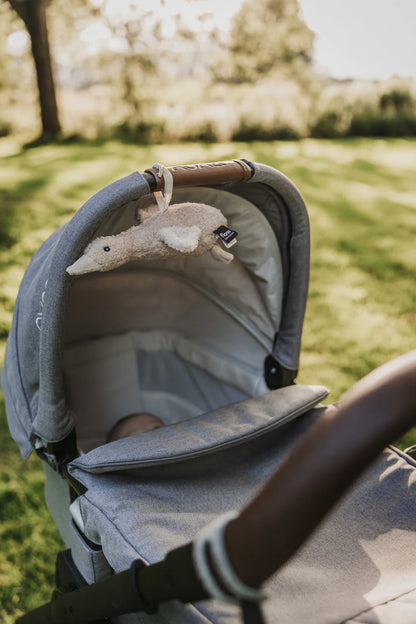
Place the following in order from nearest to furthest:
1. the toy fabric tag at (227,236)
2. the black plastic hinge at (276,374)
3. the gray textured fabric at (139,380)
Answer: the toy fabric tag at (227,236)
the black plastic hinge at (276,374)
the gray textured fabric at (139,380)

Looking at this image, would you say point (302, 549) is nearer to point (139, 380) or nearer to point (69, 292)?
point (69, 292)

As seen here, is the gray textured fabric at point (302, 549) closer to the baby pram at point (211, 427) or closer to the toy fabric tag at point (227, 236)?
the baby pram at point (211, 427)

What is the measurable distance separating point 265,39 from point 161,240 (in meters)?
14.1

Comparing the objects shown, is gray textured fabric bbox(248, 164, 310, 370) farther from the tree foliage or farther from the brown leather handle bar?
the tree foliage

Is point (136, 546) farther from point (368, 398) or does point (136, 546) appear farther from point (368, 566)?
point (368, 398)

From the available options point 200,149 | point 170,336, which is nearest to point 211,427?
point 170,336

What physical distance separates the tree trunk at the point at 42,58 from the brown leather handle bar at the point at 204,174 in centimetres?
735

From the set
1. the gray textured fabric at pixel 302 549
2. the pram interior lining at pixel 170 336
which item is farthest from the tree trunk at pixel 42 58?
the gray textured fabric at pixel 302 549

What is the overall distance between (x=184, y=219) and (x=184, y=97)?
A: 911 cm

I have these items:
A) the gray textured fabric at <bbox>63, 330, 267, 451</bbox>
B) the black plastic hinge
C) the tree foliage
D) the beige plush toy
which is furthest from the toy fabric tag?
the tree foliage

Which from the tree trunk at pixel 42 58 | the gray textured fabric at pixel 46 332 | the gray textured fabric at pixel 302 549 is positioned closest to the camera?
the gray textured fabric at pixel 302 549

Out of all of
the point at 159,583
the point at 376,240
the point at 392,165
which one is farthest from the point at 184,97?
the point at 159,583

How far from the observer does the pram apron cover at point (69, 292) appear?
105cm

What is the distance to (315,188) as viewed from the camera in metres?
5.95
